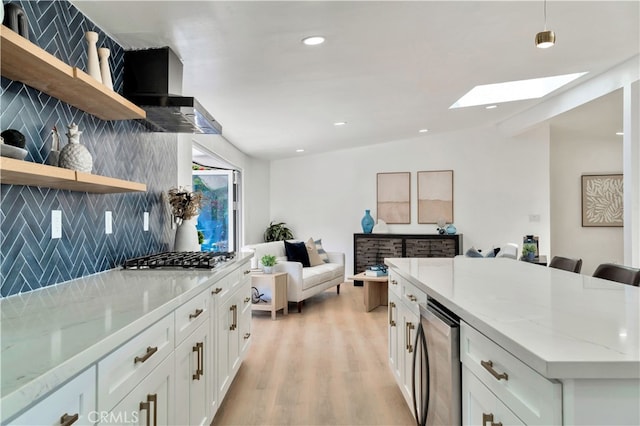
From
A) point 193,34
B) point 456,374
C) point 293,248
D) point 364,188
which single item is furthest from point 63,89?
point 364,188

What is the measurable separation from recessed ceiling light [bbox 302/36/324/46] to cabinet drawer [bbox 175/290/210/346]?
169 centimetres

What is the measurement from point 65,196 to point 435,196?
6412 mm

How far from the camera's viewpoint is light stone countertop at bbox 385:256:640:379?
890 millimetres

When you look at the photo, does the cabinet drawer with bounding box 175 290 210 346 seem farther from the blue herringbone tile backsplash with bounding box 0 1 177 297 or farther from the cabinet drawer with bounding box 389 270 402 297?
the cabinet drawer with bounding box 389 270 402 297

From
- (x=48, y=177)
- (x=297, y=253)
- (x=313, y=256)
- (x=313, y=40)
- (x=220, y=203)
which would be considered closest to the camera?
(x=48, y=177)

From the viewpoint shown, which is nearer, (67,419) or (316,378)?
(67,419)

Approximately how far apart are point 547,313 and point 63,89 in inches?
79.3

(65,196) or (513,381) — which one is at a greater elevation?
(65,196)

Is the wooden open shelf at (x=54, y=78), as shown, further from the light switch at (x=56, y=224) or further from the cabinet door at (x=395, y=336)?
the cabinet door at (x=395, y=336)

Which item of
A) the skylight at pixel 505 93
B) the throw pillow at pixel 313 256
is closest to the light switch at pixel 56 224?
the throw pillow at pixel 313 256

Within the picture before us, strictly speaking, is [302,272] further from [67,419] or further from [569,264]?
[67,419]

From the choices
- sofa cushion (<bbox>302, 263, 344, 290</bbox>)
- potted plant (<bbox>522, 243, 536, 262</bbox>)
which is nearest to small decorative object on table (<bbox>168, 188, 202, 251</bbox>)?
sofa cushion (<bbox>302, 263, 344, 290</bbox>)

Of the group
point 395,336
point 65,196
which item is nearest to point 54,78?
point 65,196

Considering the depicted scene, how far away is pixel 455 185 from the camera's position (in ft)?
24.2
